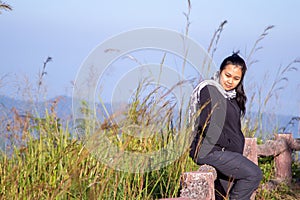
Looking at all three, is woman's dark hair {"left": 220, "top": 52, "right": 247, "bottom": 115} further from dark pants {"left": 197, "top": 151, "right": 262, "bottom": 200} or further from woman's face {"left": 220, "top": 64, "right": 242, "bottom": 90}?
dark pants {"left": 197, "top": 151, "right": 262, "bottom": 200}

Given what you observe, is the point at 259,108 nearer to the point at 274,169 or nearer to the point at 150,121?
the point at 274,169

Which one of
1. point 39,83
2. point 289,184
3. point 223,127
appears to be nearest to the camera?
point 223,127

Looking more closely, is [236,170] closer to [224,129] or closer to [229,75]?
[224,129]

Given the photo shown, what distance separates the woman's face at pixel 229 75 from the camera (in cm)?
458

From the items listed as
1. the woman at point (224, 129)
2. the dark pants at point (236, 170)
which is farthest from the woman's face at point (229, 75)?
the dark pants at point (236, 170)

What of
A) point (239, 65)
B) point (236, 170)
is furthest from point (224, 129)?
point (239, 65)

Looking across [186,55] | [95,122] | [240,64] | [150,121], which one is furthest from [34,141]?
[240,64]

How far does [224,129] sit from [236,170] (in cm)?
36

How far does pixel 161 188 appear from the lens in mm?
4266

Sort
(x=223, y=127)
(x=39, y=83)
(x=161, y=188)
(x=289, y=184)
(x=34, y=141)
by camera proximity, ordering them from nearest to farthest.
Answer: (x=161, y=188), (x=223, y=127), (x=34, y=141), (x=39, y=83), (x=289, y=184)

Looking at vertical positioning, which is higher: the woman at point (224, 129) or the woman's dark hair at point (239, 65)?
the woman's dark hair at point (239, 65)

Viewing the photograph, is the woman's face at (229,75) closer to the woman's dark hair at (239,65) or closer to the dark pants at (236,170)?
the woman's dark hair at (239,65)

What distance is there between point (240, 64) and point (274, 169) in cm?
274

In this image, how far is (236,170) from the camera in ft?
15.0
